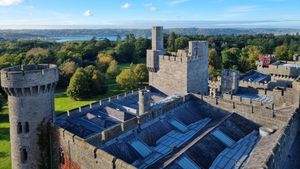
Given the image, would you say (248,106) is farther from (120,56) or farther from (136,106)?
(120,56)

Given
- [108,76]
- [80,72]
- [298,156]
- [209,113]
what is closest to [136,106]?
[209,113]

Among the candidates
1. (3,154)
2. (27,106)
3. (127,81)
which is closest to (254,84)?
(27,106)

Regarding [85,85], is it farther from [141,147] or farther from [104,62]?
[141,147]

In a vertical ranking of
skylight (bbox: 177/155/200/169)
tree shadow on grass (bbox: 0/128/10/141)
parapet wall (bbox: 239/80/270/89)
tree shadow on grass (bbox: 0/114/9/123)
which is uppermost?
parapet wall (bbox: 239/80/270/89)

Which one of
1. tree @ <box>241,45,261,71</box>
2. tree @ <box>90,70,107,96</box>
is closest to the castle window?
tree @ <box>90,70,107,96</box>

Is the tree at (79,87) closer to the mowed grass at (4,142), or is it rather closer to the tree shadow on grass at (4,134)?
the mowed grass at (4,142)

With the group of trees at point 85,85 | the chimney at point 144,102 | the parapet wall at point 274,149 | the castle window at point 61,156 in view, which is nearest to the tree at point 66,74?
the group of trees at point 85,85

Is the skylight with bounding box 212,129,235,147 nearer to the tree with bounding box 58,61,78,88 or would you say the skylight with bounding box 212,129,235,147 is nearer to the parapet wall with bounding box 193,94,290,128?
the parapet wall with bounding box 193,94,290,128

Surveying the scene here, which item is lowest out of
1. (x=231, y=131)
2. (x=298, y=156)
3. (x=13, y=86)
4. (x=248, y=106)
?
(x=298, y=156)
